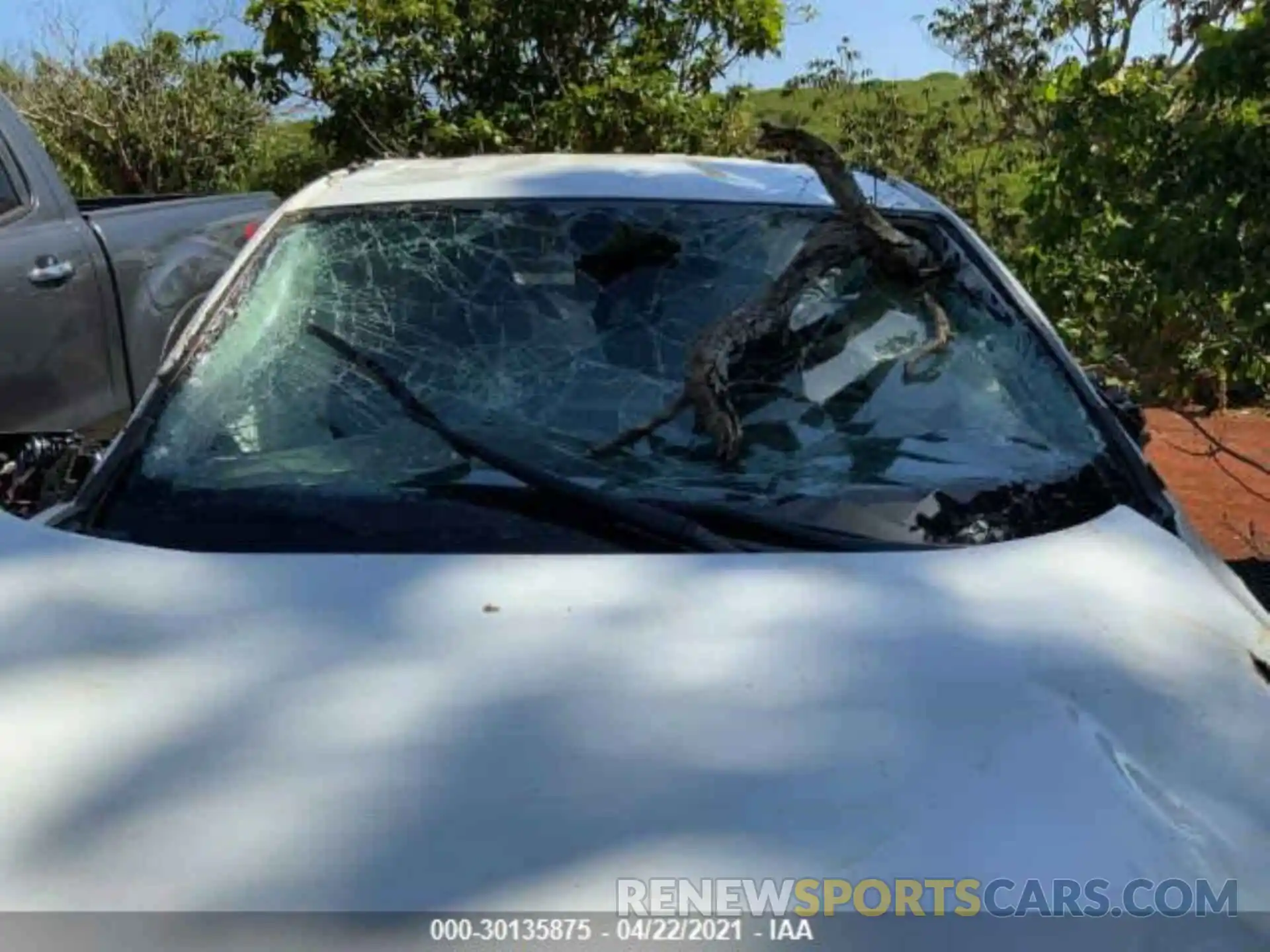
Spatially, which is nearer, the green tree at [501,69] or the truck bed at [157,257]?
the truck bed at [157,257]

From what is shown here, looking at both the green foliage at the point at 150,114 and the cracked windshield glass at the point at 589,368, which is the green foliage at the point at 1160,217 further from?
the green foliage at the point at 150,114

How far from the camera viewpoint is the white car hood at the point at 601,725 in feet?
4.96

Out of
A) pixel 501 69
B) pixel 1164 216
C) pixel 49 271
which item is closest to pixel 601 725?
pixel 1164 216

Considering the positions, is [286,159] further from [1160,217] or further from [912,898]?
[912,898]

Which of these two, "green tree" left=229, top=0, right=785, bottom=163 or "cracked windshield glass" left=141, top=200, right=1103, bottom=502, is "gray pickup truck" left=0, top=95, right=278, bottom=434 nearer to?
"cracked windshield glass" left=141, top=200, right=1103, bottom=502

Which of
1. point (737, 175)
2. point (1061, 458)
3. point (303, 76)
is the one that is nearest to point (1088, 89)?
point (737, 175)

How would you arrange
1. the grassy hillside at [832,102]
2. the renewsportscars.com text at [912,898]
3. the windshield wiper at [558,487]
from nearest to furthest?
1. the renewsportscars.com text at [912,898]
2. the windshield wiper at [558,487]
3. the grassy hillside at [832,102]

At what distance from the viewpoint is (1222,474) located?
8.41 m

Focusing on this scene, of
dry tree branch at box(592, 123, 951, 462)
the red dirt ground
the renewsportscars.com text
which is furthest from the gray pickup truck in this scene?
the renewsportscars.com text

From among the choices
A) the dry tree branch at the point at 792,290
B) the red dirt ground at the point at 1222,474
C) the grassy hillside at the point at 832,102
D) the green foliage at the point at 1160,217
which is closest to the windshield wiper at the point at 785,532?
the dry tree branch at the point at 792,290

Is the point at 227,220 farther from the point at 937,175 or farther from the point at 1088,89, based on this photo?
the point at 937,175

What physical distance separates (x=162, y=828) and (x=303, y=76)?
8652mm

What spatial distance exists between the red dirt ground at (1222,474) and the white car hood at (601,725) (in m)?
3.84

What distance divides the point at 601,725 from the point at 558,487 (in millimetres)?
732
